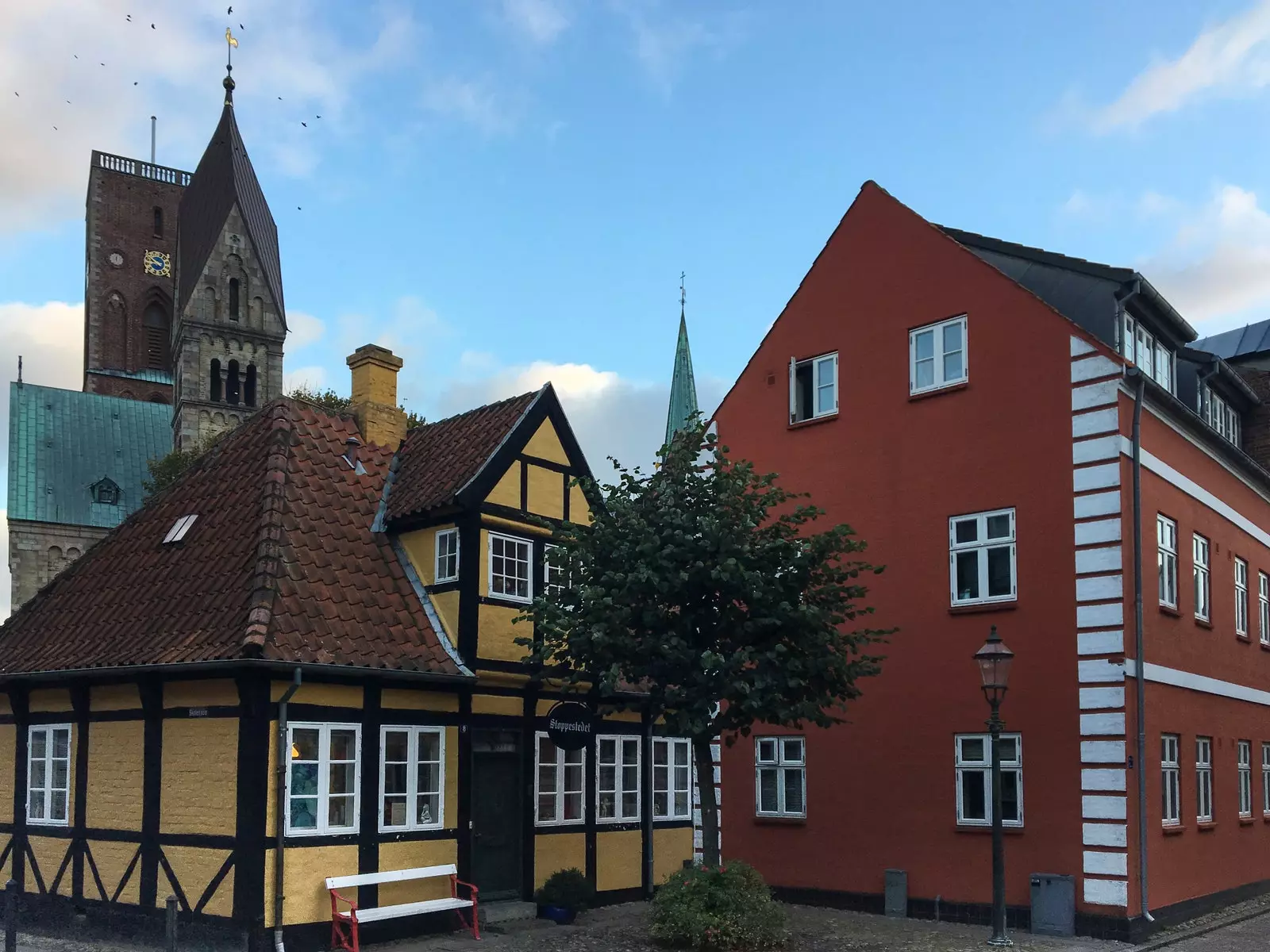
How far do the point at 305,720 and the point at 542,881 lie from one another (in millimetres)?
5398

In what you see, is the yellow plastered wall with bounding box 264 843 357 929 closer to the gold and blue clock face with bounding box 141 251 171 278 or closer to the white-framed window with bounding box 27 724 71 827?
the white-framed window with bounding box 27 724 71 827

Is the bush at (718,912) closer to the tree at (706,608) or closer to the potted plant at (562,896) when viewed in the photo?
the tree at (706,608)

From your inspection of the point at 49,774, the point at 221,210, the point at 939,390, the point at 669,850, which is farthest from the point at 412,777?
the point at 221,210

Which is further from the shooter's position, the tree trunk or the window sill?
the window sill

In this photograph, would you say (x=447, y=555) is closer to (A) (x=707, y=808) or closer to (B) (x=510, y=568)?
(B) (x=510, y=568)

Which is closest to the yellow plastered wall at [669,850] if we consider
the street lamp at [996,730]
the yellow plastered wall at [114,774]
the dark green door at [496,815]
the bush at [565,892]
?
the bush at [565,892]

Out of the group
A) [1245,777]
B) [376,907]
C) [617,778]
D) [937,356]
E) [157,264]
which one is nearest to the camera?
[376,907]

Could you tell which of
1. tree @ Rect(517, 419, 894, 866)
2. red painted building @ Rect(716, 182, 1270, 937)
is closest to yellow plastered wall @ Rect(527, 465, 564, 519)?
tree @ Rect(517, 419, 894, 866)

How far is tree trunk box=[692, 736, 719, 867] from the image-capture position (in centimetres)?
1727

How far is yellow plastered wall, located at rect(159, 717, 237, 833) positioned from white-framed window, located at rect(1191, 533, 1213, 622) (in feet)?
49.4

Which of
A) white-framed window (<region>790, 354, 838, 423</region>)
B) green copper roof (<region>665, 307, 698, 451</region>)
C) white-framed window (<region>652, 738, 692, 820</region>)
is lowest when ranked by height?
white-framed window (<region>652, 738, 692, 820</region>)

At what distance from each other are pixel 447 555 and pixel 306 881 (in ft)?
17.1

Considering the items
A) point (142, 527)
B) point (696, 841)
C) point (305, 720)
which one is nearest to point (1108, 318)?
point (696, 841)

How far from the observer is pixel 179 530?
19688mm
